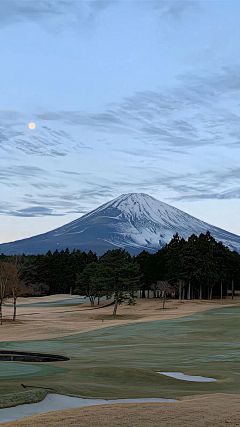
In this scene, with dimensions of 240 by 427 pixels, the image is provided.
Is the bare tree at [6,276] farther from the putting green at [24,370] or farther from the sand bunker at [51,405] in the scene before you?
the sand bunker at [51,405]

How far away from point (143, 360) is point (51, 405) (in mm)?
12667

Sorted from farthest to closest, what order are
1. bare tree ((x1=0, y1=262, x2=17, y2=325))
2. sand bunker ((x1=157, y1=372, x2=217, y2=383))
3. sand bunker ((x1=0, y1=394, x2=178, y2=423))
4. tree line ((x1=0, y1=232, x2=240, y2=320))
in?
tree line ((x1=0, y1=232, x2=240, y2=320)) < bare tree ((x1=0, y1=262, x2=17, y2=325)) < sand bunker ((x1=157, y1=372, x2=217, y2=383)) < sand bunker ((x1=0, y1=394, x2=178, y2=423))

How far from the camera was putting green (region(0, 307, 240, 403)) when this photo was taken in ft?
64.1

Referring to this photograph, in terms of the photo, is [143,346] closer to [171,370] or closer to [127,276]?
[171,370]

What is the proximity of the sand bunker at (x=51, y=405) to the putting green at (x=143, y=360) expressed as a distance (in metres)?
0.72

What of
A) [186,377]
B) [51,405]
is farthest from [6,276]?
[51,405]

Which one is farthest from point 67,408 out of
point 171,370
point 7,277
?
point 7,277

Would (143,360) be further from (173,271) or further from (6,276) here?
(173,271)

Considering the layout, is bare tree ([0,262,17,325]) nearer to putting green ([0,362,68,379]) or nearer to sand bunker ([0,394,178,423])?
putting green ([0,362,68,379])

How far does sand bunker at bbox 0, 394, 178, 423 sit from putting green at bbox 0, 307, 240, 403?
720 mm

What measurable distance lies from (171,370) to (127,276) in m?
56.5

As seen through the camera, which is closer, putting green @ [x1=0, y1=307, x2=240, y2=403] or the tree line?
putting green @ [x1=0, y1=307, x2=240, y2=403]

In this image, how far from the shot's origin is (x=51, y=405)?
16703mm

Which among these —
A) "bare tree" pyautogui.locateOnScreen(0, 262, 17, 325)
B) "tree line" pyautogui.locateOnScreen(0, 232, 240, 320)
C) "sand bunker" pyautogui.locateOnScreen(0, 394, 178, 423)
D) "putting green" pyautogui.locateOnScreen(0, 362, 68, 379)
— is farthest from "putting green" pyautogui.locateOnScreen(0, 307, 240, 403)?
"tree line" pyautogui.locateOnScreen(0, 232, 240, 320)
